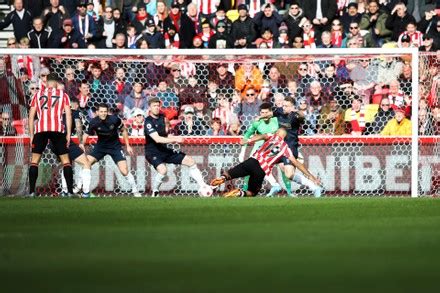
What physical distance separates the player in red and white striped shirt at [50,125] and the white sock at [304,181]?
12.5ft

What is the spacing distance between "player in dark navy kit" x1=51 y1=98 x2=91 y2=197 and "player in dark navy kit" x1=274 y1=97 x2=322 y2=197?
324cm

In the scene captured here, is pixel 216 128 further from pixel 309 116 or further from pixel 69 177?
pixel 69 177

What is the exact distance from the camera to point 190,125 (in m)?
22.8

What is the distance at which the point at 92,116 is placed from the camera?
75.4 ft

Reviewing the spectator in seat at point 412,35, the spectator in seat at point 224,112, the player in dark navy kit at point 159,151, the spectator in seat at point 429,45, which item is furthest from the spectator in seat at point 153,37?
the spectator in seat at point 429,45

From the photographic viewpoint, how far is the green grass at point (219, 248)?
8664 mm

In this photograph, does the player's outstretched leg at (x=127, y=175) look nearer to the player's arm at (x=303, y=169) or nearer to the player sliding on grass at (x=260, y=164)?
the player sliding on grass at (x=260, y=164)

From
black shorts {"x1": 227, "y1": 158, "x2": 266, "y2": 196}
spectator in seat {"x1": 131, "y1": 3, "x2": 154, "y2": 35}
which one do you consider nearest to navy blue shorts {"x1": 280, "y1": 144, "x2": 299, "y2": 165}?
black shorts {"x1": 227, "y1": 158, "x2": 266, "y2": 196}

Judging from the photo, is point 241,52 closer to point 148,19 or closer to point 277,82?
point 277,82

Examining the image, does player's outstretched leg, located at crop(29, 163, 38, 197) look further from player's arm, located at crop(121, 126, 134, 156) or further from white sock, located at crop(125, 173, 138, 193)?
white sock, located at crop(125, 173, 138, 193)

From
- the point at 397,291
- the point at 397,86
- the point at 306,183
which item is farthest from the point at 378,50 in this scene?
the point at 397,291

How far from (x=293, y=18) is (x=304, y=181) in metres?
4.48

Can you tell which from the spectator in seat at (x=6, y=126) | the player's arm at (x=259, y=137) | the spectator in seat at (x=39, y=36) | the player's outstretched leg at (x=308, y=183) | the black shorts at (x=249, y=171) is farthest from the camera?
the spectator in seat at (x=39, y=36)

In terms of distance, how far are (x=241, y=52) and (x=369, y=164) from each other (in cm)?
292
